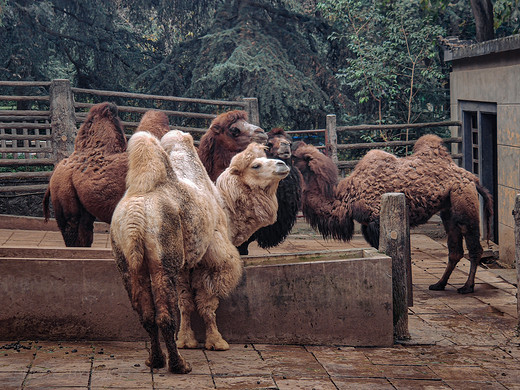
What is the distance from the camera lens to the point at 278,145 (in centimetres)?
796

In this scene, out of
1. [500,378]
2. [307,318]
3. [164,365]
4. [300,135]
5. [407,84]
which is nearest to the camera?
[164,365]

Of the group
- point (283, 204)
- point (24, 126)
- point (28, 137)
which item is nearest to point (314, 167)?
point (283, 204)

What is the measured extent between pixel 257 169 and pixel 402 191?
3.12 meters

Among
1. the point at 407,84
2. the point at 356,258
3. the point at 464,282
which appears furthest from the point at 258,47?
the point at 356,258

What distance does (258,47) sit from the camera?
16922 millimetres

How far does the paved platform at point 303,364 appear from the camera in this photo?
502cm

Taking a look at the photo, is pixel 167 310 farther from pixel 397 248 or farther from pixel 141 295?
pixel 397 248

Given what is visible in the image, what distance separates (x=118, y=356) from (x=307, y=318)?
1.62 meters

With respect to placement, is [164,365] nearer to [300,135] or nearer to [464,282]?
[464,282]

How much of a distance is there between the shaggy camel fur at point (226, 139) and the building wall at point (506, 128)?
4157 mm

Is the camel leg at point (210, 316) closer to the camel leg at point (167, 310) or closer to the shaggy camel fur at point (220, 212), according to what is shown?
the shaggy camel fur at point (220, 212)

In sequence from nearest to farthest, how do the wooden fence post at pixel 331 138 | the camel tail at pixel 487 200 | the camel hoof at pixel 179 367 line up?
the camel hoof at pixel 179 367 → the camel tail at pixel 487 200 → the wooden fence post at pixel 331 138

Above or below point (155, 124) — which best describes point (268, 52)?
above

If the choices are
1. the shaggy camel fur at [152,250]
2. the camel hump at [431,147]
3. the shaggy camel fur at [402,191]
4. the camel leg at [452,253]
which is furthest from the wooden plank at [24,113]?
the shaggy camel fur at [152,250]
